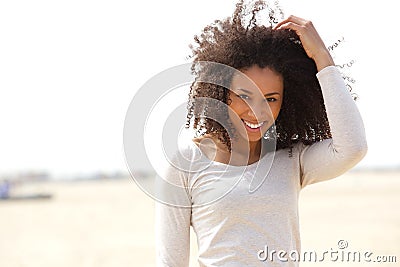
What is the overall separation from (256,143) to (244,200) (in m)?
0.26

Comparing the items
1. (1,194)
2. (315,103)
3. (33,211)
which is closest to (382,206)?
(33,211)

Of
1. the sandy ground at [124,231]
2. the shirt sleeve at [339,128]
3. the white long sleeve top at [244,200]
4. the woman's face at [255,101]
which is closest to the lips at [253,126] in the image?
the woman's face at [255,101]

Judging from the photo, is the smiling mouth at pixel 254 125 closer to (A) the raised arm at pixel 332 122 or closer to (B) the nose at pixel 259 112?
(B) the nose at pixel 259 112

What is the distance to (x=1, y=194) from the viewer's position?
3009cm

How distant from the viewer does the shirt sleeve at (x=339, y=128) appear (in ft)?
7.88

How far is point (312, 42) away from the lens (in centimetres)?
247

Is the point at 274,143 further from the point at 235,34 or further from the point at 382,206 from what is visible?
the point at 382,206

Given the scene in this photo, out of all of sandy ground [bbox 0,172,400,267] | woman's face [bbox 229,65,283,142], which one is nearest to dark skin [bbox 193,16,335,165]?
woman's face [bbox 229,65,283,142]

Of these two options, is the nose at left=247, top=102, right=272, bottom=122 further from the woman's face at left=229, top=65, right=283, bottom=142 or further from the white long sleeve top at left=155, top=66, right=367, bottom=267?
the white long sleeve top at left=155, top=66, right=367, bottom=267

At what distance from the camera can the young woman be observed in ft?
7.82

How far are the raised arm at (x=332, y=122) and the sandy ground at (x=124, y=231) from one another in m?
6.96

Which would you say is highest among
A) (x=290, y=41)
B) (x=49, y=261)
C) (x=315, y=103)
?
(x=290, y=41)

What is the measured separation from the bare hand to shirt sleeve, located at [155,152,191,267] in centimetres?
57

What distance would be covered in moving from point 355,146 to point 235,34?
0.56 m
